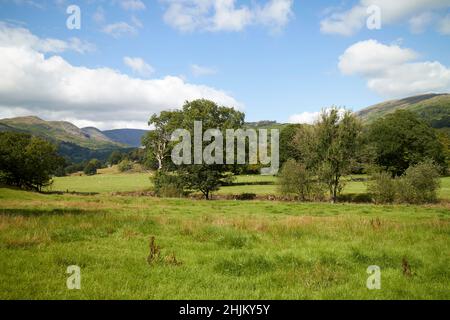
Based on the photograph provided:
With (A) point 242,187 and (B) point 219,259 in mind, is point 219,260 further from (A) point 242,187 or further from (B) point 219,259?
(A) point 242,187

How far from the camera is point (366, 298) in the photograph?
27.4ft

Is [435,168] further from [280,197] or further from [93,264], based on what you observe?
[93,264]

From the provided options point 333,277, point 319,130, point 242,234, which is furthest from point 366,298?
point 319,130

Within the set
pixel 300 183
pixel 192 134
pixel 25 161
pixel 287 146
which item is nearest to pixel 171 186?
pixel 192 134

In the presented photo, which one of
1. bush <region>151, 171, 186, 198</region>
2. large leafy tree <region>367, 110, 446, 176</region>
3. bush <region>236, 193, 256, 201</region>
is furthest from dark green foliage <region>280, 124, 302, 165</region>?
bush <region>151, 171, 186, 198</region>

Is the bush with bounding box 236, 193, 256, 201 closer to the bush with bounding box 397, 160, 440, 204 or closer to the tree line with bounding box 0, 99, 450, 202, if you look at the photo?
the tree line with bounding box 0, 99, 450, 202

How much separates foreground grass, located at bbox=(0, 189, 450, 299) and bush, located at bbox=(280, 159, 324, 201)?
Result: 31.2 meters

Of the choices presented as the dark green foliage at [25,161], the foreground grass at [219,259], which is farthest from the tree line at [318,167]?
the foreground grass at [219,259]

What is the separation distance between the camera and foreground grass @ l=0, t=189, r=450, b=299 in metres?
8.59

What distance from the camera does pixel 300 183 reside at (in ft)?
160

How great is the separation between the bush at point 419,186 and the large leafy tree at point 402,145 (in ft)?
110

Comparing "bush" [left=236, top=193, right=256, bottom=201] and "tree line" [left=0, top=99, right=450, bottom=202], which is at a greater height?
"tree line" [left=0, top=99, right=450, bottom=202]

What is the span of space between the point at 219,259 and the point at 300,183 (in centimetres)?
3916

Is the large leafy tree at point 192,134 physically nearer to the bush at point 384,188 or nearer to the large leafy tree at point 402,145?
the bush at point 384,188
